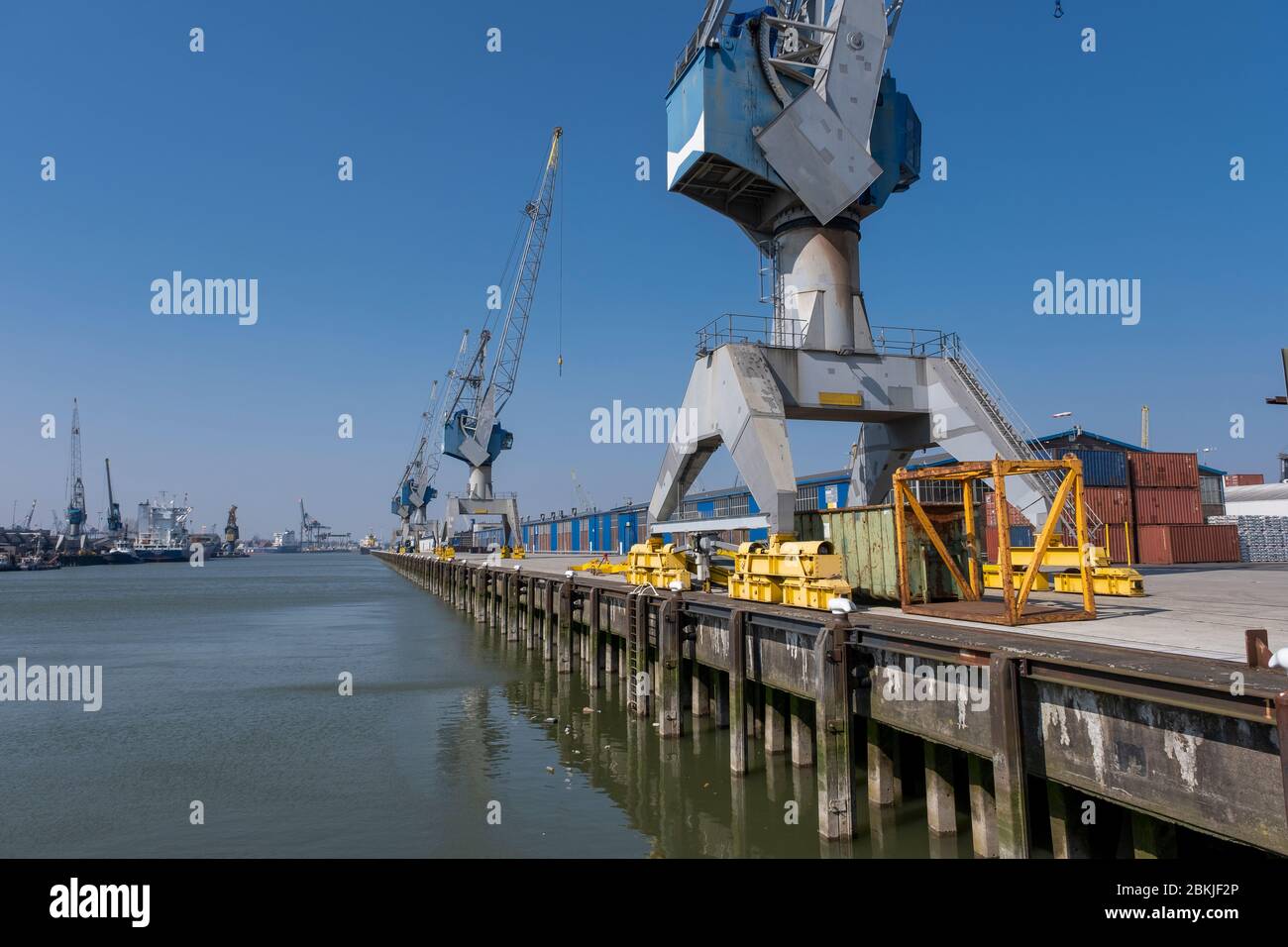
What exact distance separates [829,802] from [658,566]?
1183 cm

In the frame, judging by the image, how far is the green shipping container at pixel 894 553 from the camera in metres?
17.9

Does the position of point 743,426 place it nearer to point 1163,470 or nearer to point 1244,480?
point 1163,470

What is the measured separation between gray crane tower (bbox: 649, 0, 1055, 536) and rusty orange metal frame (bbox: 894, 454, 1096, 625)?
7.11m

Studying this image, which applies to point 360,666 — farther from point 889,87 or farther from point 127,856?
point 889,87

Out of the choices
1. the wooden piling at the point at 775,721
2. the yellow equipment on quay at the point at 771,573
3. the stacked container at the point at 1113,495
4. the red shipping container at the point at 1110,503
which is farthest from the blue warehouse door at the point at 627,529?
the wooden piling at the point at 775,721

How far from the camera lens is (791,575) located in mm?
17141

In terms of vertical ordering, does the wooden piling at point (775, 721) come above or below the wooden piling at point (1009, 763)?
below

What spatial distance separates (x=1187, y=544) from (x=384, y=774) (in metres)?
49.9

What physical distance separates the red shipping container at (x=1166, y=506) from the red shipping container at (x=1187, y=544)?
1.28 meters

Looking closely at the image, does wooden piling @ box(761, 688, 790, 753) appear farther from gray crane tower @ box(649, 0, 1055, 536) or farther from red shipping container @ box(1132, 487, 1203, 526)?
red shipping container @ box(1132, 487, 1203, 526)

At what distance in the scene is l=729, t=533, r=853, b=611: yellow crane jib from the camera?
16.3 meters

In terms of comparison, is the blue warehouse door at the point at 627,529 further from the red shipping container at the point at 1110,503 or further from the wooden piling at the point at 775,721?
the wooden piling at the point at 775,721

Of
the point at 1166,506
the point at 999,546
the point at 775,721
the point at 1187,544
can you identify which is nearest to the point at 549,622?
the point at 775,721

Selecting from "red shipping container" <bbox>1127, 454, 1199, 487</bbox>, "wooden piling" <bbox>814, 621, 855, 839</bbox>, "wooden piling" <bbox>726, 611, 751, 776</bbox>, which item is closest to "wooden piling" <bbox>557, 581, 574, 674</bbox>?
"wooden piling" <bbox>726, 611, 751, 776</bbox>
